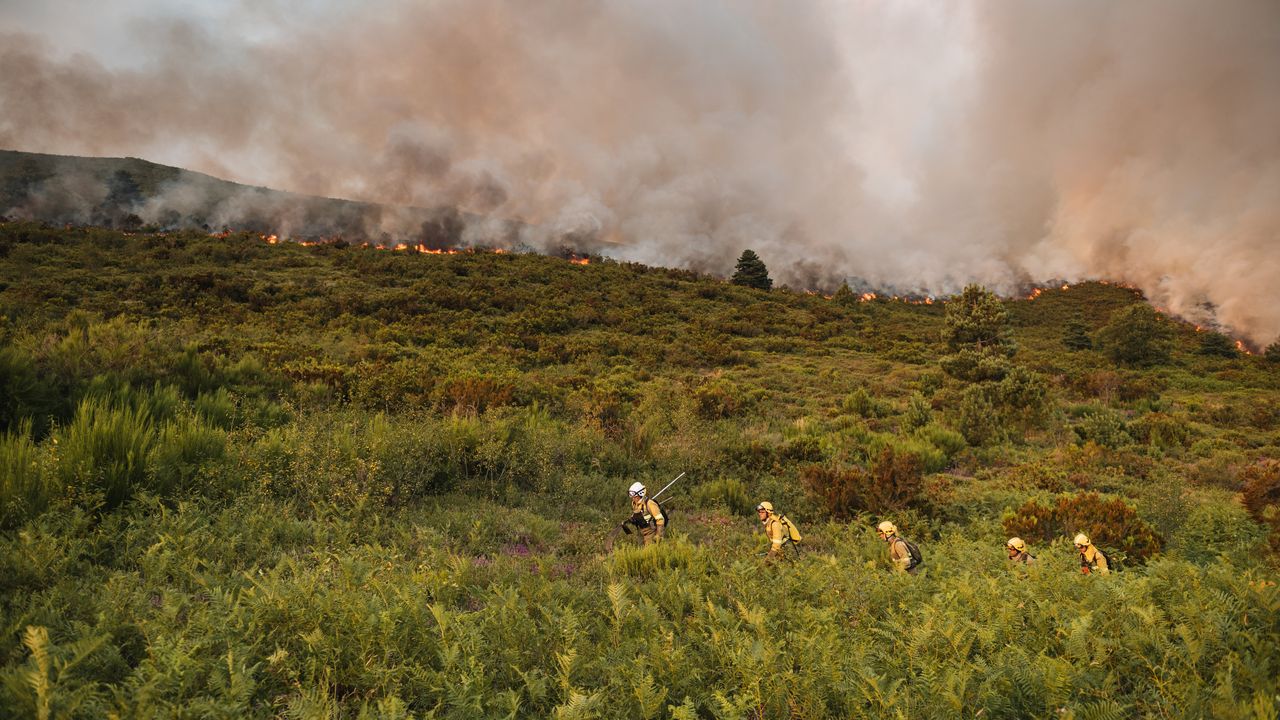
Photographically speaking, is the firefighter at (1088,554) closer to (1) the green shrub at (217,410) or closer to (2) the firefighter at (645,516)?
(2) the firefighter at (645,516)

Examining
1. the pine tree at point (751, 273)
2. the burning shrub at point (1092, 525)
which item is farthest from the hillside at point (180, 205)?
the burning shrub at point (1092, 525)

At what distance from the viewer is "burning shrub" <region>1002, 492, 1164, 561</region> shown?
6965mm

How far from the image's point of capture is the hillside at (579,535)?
8.21 feet

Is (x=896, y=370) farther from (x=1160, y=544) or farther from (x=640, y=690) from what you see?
(x=640, y=690)

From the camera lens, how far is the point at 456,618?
10.1 ft

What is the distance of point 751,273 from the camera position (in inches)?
2083

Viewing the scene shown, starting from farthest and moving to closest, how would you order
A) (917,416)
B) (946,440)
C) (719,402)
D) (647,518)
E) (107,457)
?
(719,402), (917,416), (946,440), (647,518), (107,457)

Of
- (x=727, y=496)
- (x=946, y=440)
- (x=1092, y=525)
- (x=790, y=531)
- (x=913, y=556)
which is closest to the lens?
(x=913, y=556)

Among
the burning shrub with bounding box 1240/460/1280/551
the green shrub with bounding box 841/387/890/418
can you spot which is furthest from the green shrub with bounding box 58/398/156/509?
the green shrub with bounding box 841/387/890/418

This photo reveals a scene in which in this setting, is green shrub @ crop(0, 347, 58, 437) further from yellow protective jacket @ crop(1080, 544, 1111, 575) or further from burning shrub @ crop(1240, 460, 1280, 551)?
burning shrub @ crop(1240, 460, 1280, 551)

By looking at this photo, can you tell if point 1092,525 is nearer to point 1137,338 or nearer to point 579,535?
point 579,535

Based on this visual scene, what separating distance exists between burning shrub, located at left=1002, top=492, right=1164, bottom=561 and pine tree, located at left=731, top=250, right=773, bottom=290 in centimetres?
4549

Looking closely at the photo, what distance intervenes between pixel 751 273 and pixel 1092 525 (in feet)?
155

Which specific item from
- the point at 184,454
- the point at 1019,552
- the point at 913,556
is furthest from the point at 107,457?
the point at 1019,552
